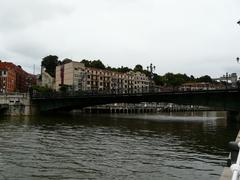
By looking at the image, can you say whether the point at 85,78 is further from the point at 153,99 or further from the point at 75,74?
the point at 153,99

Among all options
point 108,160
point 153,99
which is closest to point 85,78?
point 153,99

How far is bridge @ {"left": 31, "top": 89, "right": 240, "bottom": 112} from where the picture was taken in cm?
5797

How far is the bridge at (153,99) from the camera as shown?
190ft

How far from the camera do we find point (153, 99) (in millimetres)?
70062

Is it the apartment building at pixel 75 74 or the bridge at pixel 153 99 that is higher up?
the apartment building at pixel 75 74

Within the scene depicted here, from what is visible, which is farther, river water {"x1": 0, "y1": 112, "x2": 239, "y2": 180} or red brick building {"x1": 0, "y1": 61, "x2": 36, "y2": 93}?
red brick building {"x1": 0, "y1": 61, "x2": 36, "y2": 93}

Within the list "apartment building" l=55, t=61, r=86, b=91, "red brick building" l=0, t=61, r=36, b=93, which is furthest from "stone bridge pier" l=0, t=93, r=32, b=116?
"apartment building" l=55, t=61, r=86, b=91

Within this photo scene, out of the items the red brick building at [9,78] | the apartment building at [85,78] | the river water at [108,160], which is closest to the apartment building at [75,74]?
the apartment building at [85,78]

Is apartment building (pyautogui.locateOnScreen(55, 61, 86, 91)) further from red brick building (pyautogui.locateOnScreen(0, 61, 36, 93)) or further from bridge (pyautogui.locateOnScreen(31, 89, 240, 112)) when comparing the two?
bridge (pyautogui.locateOnScreen(31, 89, 240, 112))

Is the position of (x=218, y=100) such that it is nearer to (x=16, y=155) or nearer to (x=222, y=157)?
(x=222, y=157)

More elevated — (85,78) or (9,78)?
Answer: (85,78)

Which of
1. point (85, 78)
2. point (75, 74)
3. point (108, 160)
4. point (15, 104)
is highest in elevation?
point (75, 74)

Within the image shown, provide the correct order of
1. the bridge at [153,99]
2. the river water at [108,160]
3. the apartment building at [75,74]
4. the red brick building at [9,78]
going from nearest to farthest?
the river water at [108,160] < the bridge at [153,99] < the red brick building at [9,78] < the apartment building at [75,74]

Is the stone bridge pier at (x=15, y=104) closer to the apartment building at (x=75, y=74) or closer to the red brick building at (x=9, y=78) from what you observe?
the red brick building at (x=9, y=78)
